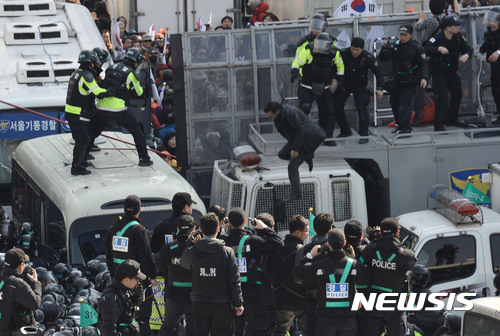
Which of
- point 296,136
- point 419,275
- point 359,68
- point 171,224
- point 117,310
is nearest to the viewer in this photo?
point 117,310

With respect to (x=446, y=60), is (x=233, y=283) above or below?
below

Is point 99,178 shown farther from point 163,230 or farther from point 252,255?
point 252,255

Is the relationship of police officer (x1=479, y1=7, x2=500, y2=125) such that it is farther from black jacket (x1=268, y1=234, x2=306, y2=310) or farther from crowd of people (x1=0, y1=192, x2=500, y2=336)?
black jacket (x1=268, y1=234, x2=306, y2=310)

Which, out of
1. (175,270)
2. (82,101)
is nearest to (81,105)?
(82,101)

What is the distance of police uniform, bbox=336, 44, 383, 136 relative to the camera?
15734mm

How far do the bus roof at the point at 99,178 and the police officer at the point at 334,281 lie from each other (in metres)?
3.46

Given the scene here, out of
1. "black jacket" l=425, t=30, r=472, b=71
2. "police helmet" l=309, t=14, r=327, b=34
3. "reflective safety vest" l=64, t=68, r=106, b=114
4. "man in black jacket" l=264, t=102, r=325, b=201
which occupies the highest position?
"police helmet" l=309, t=14, r=327, b=34

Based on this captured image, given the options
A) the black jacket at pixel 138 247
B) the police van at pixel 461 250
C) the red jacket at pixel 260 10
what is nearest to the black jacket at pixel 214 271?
the black jacket at pixel 138 247

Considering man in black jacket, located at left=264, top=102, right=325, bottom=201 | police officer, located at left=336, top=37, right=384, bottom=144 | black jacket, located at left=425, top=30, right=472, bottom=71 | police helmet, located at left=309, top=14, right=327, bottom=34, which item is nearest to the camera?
man in black jacket, located at left=264, top=102, right=325, bottom=201

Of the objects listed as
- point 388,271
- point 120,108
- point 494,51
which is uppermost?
point 494,51

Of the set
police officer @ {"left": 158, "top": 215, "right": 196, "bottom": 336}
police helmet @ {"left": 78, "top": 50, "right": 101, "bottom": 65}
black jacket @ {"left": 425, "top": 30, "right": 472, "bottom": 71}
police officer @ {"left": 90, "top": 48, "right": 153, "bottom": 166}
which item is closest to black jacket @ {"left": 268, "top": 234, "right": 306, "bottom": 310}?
police officer @ {"left": 158, "top": 215, "right": 196, "bottom": 336}

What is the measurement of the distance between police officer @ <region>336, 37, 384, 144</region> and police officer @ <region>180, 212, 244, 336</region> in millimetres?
5242

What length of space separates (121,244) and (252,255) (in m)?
1.53

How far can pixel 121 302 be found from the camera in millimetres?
10812
